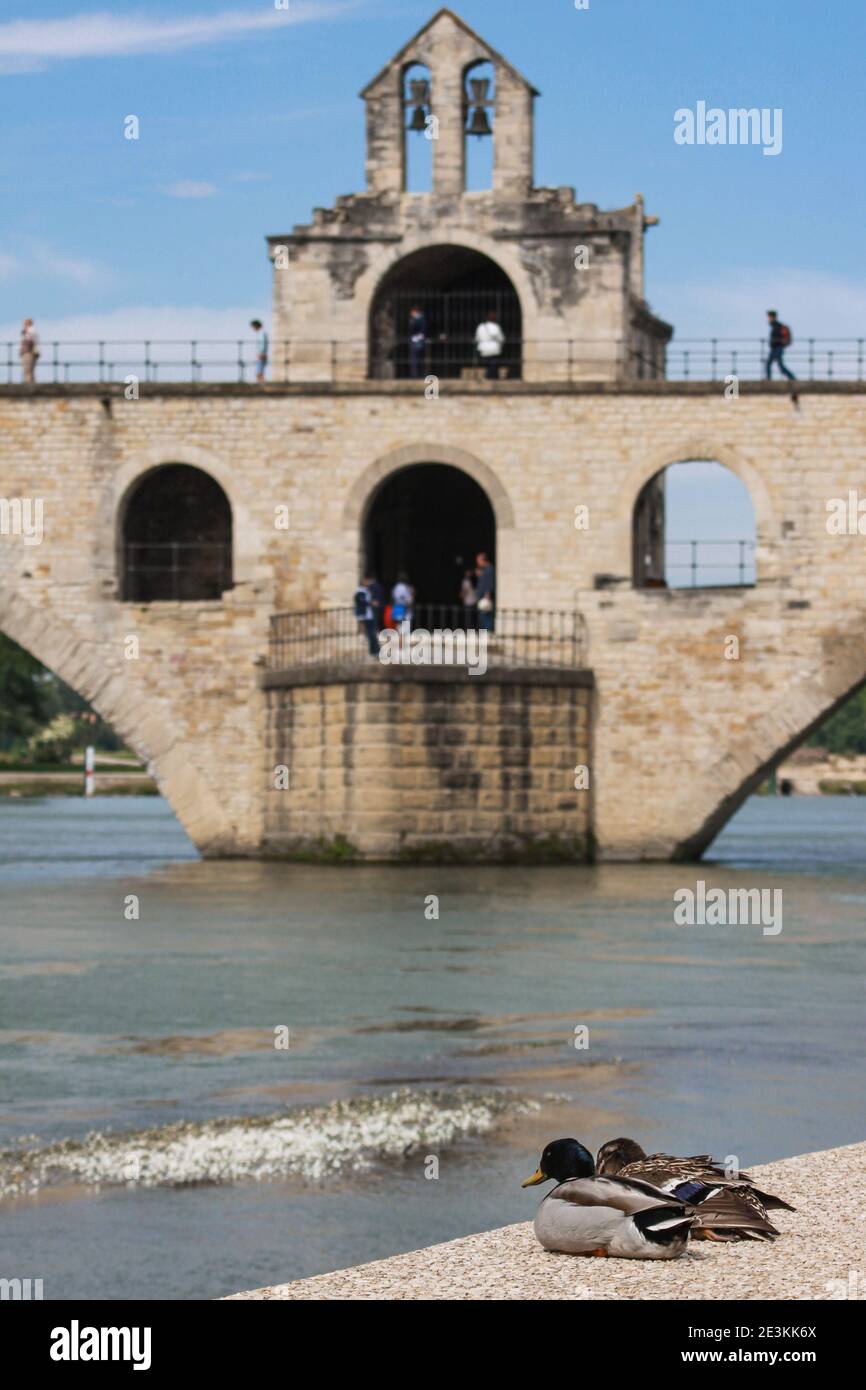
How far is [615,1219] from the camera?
6.89 m

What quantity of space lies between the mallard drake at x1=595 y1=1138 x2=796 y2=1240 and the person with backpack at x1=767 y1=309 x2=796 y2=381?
22582mm

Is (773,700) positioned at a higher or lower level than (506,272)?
lower

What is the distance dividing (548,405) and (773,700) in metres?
4.69

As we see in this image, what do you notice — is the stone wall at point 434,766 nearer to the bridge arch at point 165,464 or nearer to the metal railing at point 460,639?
the metal railing at point 460,639

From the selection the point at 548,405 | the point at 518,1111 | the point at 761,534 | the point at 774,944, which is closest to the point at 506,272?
the point at 548,405

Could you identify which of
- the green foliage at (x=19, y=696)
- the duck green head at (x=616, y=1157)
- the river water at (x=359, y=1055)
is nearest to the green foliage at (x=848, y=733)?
the green foliage at (x=19, y=696)

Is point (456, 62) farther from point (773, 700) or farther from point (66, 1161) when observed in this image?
point (66, 1161)

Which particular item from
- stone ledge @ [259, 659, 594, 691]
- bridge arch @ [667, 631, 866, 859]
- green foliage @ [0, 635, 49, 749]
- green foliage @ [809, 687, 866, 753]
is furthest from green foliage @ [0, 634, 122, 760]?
bridge arch @ [667, 631, 866, 859]

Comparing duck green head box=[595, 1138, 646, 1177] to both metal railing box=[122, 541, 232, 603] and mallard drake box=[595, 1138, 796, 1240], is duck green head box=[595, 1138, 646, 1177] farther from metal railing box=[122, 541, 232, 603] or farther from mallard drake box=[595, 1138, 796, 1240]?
metal railing box=[122, 541, 232, 603]

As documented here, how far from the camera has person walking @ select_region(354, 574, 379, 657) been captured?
28906 mm

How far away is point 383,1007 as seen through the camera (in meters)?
16.0

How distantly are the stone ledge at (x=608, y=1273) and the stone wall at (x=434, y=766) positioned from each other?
19768 mm

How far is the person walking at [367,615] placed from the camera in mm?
28906

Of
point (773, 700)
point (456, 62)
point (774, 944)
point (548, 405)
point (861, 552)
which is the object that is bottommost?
point (774, 944)
